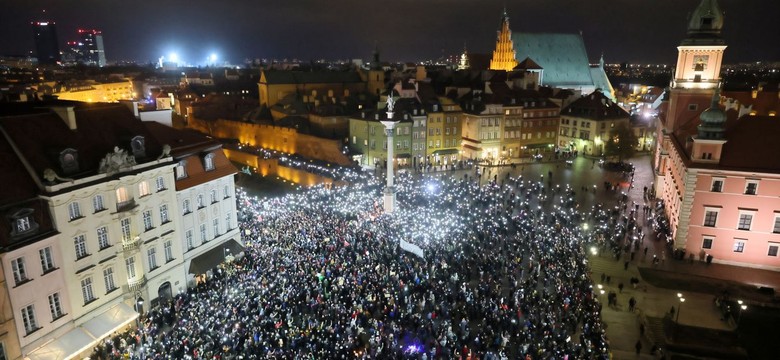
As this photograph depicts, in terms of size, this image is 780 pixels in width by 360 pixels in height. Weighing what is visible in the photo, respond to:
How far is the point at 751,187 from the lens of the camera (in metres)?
31.5

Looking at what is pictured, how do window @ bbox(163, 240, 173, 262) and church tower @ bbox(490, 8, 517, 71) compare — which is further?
church tower @ bbox(490, 8, 517, 71)

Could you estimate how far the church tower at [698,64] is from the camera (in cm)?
4284

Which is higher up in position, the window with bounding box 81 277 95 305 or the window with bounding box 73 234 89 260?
the window with bounding box 73 234 89 260

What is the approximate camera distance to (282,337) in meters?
21.4

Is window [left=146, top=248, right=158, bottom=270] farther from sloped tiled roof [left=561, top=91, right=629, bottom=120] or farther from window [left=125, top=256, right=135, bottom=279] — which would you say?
sloped tiled roof [left=561, top=91, right=629, bottom=120]

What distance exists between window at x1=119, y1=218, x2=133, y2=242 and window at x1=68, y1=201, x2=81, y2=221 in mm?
2240

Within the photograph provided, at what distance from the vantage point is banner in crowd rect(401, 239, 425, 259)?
30614 millimetres

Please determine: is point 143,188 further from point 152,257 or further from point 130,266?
point 130,266

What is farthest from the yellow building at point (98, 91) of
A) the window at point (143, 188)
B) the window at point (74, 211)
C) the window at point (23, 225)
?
the window at point (23, 225)

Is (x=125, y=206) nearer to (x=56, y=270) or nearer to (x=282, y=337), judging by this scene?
(x=56, y=270)

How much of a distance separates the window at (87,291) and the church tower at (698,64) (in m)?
45.8

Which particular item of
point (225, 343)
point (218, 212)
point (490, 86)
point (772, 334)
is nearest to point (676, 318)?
point (772, 334)

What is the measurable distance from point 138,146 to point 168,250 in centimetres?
584

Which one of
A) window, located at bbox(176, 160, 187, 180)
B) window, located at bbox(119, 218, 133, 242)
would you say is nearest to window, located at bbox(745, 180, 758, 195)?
window, located at bbox(176, 160, 187, 180)
